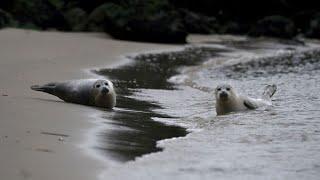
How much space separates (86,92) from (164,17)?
1770 cm

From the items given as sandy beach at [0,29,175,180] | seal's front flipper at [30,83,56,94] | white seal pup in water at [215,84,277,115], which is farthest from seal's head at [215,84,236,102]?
seal's front flipper at [30,83,56,94]

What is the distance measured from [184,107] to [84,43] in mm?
Answer: 11546

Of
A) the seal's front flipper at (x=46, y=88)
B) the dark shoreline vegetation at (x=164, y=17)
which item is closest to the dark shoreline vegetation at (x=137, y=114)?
the seal's front flipper at (x=46, y=88)

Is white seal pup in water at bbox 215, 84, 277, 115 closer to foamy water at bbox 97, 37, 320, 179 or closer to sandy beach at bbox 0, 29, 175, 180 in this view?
foamy water at bbox 97, 37, 320, 179

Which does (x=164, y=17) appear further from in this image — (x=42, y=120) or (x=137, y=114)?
(x=42, y=120)

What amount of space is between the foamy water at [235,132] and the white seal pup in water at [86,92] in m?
0.71

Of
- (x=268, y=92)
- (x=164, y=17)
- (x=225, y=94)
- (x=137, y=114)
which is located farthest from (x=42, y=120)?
(x=164, y=17)

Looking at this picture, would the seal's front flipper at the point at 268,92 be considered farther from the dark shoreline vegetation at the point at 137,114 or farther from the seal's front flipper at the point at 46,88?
the seal's front flipper at the point at 46,88

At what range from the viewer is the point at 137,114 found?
898 centimetres

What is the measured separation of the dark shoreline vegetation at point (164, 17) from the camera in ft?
84.1

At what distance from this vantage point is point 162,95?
11.6m

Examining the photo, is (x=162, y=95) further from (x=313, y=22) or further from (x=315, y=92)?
(x=313, y=22)

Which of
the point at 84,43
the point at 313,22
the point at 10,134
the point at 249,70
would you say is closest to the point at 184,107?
the point at 10,134

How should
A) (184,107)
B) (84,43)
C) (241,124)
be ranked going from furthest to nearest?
(84,43)
(184,107)
(241,124)
